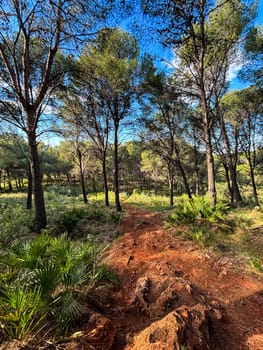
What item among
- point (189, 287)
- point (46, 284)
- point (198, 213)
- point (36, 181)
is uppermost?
point (36, 181)

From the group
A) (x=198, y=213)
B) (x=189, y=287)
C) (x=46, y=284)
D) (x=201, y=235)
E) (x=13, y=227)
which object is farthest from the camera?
(x=198, y=213)

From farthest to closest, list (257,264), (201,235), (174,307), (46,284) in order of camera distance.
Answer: (201,235), (257,264), (174,307), (46,284)

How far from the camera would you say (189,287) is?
250 cm

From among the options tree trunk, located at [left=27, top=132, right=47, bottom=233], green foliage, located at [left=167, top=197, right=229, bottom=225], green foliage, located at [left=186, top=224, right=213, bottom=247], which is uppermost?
tree trunk, located at [left=27, top=132, right=47, bottom=233]

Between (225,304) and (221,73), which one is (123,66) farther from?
Result: (225,304)

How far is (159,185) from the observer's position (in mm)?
44344

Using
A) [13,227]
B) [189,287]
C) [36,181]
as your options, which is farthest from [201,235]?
[13,227]

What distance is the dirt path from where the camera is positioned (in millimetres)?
1985

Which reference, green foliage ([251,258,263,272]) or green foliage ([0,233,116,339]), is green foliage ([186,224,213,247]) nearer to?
green foliage ([251,258,263,272])

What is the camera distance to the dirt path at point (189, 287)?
6.51ft

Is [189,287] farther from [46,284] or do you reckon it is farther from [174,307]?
[46,284]

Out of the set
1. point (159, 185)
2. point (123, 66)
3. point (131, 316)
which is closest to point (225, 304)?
point (131, 316)

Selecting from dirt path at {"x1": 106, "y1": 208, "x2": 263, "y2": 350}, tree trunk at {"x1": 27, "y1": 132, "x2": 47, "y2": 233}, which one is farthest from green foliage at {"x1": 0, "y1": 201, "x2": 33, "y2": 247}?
dirt path at {"x1": 106, "y1": 208, "x2": 263, "y2": 350}

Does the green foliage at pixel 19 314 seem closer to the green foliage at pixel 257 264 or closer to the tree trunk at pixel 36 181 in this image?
the green foliage at pixel 257 264
